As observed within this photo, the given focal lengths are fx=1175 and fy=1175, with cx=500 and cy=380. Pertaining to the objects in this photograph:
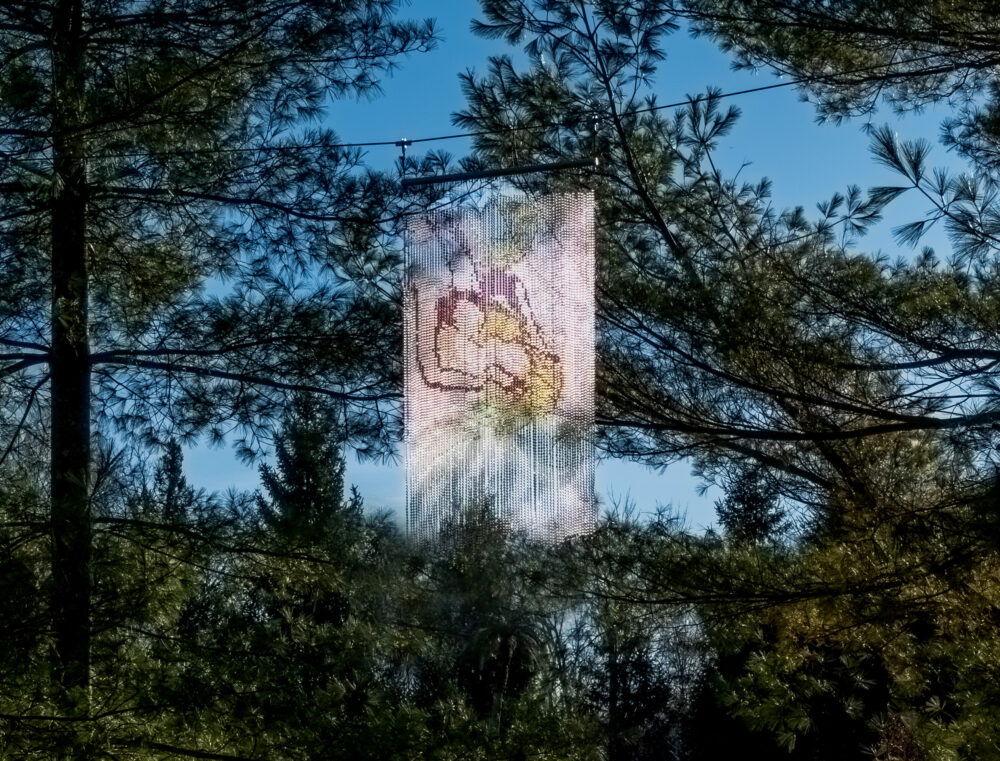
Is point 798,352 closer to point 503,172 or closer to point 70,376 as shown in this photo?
point 503,172

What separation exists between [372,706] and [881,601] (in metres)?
1.53

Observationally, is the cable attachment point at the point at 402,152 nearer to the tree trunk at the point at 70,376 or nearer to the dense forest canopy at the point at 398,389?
the dense forest canopy at the point at 398,389

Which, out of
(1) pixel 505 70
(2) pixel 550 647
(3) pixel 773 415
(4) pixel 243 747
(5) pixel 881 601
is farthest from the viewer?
(2) pixel 550 647

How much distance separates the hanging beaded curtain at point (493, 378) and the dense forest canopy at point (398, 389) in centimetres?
13

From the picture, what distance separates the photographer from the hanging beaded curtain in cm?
330

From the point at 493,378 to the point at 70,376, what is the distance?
1.27 metres

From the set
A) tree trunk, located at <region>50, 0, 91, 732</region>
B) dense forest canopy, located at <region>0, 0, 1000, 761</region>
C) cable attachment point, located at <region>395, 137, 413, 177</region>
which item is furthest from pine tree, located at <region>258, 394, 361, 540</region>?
cable attachment point, located at <region>395, 137, 413, 177</region>

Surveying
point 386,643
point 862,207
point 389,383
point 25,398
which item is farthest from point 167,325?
point 862,207

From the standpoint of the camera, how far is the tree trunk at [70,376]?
Result: 3.02 metres

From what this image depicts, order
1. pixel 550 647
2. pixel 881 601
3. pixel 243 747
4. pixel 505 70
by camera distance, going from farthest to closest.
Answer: pixel 550 647, pixel 505 70, pixel 881 601, pixel 243 747

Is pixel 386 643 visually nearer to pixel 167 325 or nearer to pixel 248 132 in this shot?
pixel 167 325

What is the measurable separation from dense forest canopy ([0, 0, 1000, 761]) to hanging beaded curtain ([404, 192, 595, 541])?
13 centimetres

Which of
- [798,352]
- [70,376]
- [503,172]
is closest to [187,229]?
[70,376]

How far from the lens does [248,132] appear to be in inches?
151
